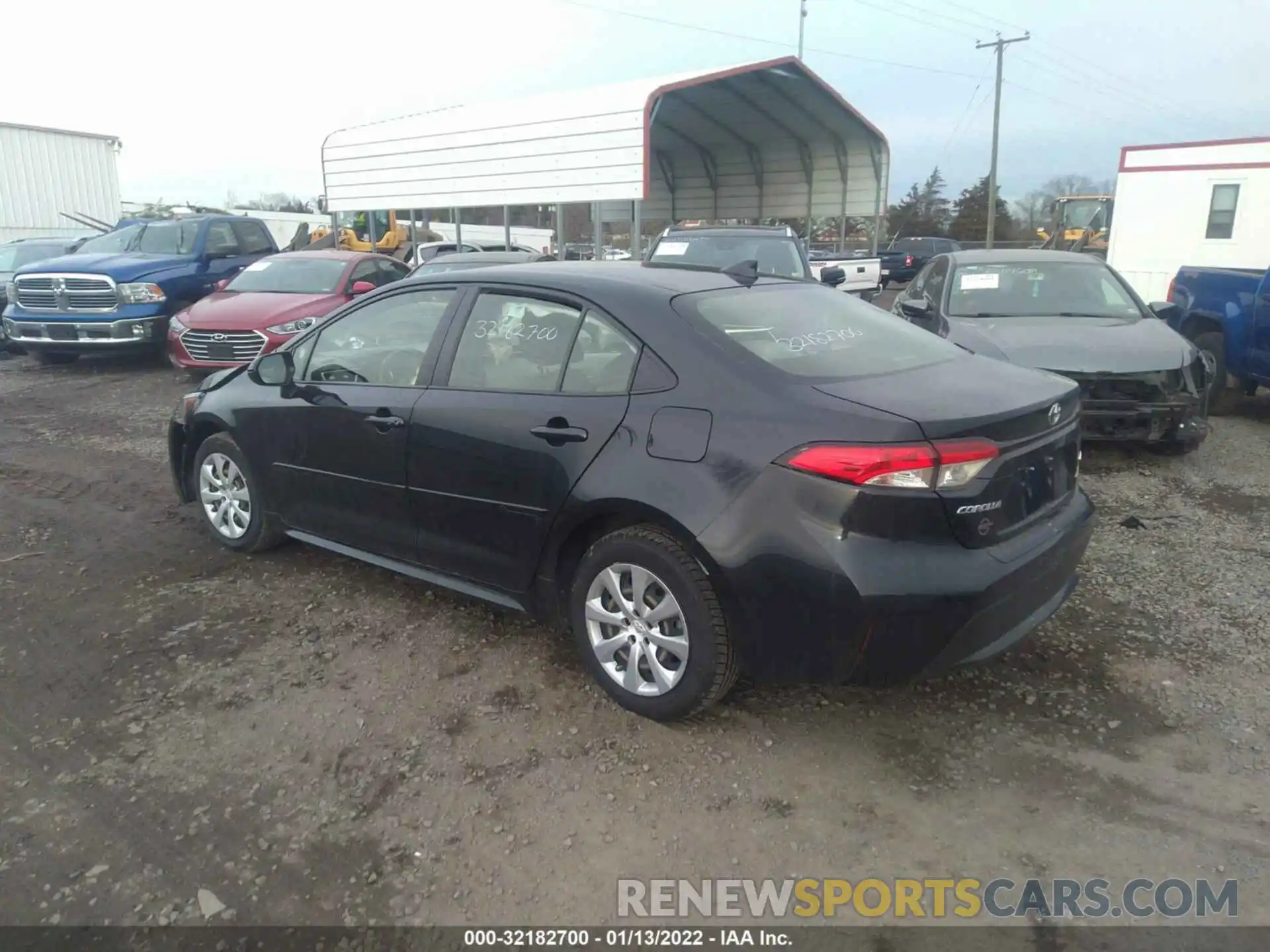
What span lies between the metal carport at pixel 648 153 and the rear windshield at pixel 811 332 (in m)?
8.90

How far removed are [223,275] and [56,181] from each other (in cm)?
1486

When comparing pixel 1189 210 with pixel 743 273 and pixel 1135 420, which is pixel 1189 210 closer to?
pixel 1135 420

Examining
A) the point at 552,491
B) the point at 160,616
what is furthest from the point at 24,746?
the point at 552,491

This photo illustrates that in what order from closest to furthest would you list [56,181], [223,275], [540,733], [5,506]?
[540,733] → [5,506] → [223,275] → [56,181]

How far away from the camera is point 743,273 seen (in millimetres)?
3943

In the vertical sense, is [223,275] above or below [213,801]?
above

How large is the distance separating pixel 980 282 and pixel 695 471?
18.0ft

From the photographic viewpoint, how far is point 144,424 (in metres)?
8.62

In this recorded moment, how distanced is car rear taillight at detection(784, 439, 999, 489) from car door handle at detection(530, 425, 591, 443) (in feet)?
2.81

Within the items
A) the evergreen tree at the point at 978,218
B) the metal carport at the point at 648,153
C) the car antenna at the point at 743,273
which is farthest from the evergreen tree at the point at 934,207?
the car antenna at the point at 743,273

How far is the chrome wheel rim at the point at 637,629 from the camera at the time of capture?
3.16m

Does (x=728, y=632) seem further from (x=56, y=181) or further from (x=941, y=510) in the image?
(x=56, y=181)

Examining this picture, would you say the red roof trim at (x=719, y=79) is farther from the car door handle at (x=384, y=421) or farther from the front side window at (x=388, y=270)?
the car door handle at (x=384, y=421)

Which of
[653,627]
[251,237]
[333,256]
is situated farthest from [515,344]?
[251,237]
